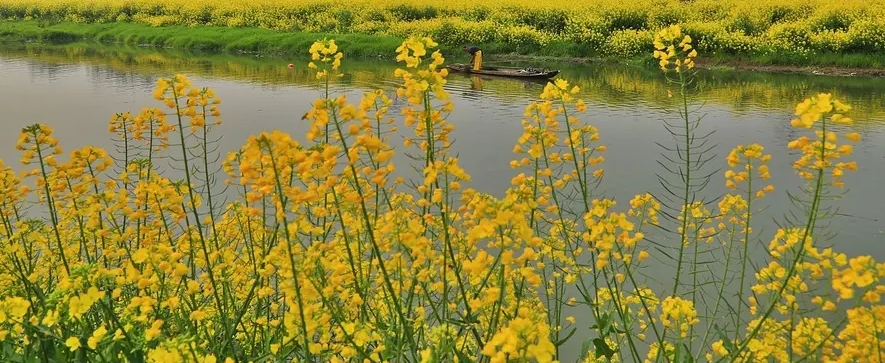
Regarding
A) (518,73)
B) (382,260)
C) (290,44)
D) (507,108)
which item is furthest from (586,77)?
(382,260)

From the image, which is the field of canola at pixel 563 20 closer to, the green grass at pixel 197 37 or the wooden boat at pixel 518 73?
the green grass at pixel 197 37

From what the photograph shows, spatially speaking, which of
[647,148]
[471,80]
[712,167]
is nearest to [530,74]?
[471,80]

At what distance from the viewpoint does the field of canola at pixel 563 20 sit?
1747 cm

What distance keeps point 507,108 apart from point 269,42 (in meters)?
13.5

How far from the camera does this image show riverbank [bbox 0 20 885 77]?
15953 millimetres

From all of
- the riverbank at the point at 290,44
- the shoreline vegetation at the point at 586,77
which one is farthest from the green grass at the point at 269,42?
the shoreline vegetation at the point at 586,77

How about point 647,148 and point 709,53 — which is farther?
point 709,53

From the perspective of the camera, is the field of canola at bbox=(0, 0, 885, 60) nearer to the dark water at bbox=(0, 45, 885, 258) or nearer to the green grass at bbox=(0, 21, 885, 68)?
the green grass at bbox=(0, 21, 885, 68)

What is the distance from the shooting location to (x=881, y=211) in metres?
6.12

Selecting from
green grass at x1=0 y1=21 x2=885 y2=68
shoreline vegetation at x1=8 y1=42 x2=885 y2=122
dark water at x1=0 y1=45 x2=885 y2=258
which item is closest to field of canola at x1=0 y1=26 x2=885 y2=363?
dark water at x1=0 y1=45 x2=885 y2=258

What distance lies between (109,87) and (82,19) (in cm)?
Result: 2058

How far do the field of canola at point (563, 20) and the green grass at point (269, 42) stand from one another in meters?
0.18

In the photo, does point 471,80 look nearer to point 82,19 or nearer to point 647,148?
point 647,148

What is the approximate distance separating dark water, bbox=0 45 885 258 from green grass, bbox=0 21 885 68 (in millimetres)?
1470
